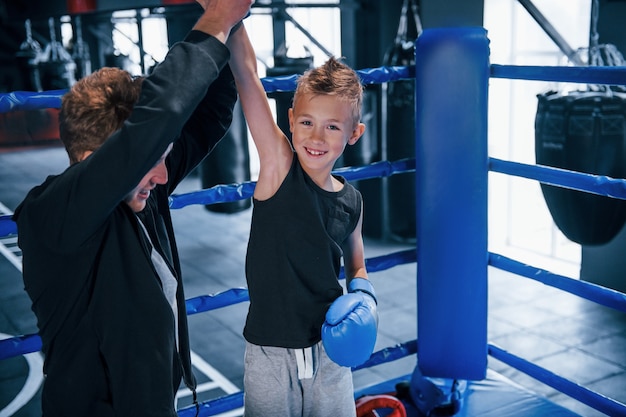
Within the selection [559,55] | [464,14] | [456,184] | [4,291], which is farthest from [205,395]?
[559,55]

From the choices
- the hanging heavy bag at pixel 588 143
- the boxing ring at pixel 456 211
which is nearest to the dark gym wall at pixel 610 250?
the hanging heavy bag at pixel 588 143

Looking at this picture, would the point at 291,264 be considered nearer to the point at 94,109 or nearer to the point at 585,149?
the point at 94,109

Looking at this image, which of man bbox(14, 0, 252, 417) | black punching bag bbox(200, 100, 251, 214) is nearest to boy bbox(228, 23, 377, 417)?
man bbox(14, 0, 252, 417)

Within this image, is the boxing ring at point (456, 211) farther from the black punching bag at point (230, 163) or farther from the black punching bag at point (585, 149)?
the black punching bag at point (230, 163)

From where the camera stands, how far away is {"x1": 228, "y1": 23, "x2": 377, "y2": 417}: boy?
149 centimetres

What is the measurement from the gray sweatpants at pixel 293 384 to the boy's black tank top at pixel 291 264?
31mm

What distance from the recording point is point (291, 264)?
1.51m

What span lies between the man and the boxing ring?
69cm

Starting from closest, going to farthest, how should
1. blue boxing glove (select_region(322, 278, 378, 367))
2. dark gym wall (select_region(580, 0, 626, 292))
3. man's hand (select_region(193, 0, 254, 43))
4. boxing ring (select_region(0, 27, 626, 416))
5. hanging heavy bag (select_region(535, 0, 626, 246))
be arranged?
man's hand (select_region(193, 0, 254, 43))
blue boxing glove (select_region(322, 278, 378, 367))
boxing ring (select_region(0, 27, 626, 416))
hanging heavy bag (select_region(535, 0, 626, 246))
dark gym wall (select_region(580, 0, 626, 292))

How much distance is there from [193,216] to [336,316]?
17.5 feet

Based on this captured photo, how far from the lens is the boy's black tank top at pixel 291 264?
1502 mm

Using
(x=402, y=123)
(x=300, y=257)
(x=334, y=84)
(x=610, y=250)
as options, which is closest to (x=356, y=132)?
(x=334, y=84)

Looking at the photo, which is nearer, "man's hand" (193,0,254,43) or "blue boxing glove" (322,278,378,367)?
"man's hand" (193,0,254,43)

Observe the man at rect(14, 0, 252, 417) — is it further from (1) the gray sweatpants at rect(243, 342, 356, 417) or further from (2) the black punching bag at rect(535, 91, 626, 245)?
(2) the black punching bag at rect(535, 91, 626, 245)
